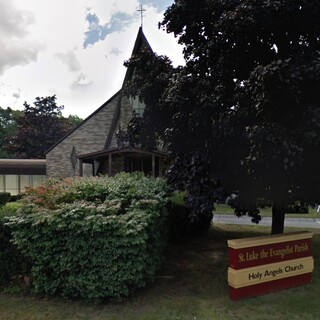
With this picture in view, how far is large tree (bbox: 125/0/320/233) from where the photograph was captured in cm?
482

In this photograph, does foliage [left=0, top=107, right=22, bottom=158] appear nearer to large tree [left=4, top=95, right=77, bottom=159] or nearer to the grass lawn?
large tree [left=4, top=95, right=77, bottom=159]

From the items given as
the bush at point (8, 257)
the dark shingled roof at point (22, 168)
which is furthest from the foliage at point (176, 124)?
the dark shingled roof at point (22, 168)

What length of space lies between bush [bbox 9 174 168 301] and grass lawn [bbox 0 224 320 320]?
0.66ft

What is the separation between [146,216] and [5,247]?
235 cm

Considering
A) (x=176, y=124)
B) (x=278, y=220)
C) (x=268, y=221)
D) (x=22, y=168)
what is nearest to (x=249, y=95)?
(x=176, y=124)

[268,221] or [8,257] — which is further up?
[8,257]

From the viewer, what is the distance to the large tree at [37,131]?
43625 mm

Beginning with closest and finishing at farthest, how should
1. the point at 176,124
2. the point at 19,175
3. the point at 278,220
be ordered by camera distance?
the point at 176,124
the point at 278,220
the point at 19,175

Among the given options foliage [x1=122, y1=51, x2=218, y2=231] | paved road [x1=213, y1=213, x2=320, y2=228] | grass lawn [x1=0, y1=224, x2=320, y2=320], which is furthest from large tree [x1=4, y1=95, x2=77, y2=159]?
grass lawn [x1=0, y1=224, x2=320, y2=320]

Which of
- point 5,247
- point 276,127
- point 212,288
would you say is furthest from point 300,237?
point 5,247

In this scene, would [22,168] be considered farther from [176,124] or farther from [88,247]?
[88,247]

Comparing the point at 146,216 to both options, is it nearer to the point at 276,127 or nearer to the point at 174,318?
the point at 174,318

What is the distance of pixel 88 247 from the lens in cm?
453

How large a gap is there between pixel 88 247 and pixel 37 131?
4334 centimetres
